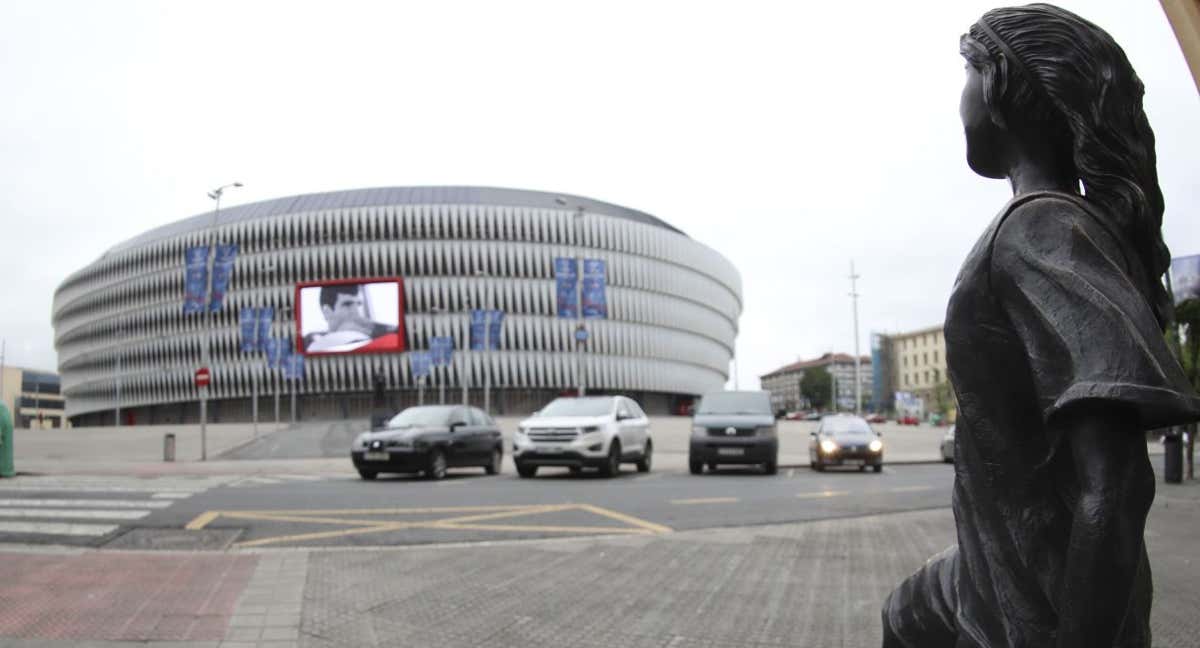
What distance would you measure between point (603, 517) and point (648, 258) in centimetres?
8128

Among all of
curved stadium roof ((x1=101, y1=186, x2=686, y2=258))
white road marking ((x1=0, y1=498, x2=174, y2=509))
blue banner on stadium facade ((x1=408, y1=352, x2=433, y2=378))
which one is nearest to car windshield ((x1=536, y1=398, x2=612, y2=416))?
white road marking ((x1=0, y1=498, x2=174, y2=509))

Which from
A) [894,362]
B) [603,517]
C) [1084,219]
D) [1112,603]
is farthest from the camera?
[894,362]

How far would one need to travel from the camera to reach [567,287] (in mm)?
35188

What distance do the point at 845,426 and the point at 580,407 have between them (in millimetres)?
6922

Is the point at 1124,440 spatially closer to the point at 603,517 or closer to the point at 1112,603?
the point at 1112,603

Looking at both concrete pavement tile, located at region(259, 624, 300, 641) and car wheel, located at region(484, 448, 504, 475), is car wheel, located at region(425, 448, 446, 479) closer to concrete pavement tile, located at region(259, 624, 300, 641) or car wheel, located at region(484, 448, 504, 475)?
car wheel, located at region(484, 448, 504, 475)

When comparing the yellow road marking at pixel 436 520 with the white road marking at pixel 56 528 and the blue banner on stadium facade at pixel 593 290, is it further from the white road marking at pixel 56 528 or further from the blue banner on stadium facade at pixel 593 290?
the blue banner on stadium facade at pixel 593 290

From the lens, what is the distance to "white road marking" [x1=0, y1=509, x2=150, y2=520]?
8789mm

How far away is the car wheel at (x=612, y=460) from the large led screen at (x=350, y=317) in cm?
6169

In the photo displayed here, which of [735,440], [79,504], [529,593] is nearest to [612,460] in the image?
[735,440]

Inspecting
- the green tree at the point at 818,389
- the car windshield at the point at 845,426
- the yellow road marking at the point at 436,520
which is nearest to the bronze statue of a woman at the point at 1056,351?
the yellow road marking at the point at 436,520

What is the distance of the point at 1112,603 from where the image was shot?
1.07 metres

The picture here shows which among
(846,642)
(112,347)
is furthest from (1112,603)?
(112,347)

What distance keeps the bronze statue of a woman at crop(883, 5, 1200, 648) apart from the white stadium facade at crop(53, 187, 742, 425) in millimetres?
74815
